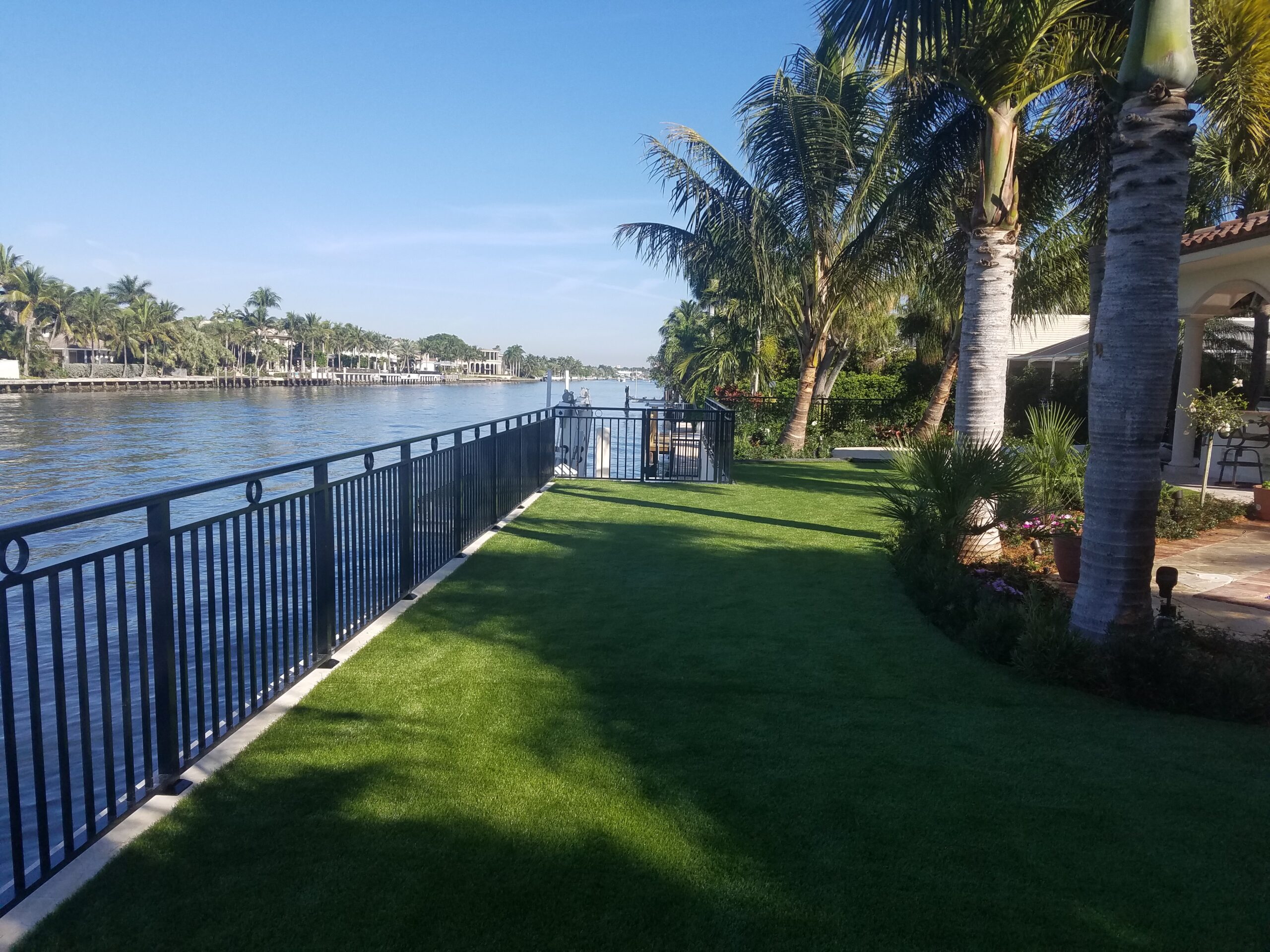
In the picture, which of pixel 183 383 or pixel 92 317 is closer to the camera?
pixel 92 317

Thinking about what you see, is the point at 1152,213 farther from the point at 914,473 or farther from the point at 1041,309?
the point at 1041,309

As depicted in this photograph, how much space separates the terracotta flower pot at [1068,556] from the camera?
724cm

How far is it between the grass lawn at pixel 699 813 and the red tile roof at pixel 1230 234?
8.96 m

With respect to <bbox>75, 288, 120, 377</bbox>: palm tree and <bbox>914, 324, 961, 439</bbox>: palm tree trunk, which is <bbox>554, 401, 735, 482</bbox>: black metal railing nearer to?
<bbox>914, 324, 961, 439</bbox>: palm tree trunk

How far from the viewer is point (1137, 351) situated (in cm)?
505

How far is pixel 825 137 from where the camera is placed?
52.9 feet

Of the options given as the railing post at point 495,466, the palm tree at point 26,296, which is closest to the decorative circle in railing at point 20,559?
the railing post at point 495,466

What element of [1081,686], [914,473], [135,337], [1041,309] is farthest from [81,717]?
[135,337]

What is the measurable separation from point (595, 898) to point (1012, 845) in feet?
5.09

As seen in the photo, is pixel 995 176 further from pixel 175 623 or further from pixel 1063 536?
pixel 175 623

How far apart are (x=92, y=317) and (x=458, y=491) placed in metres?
108

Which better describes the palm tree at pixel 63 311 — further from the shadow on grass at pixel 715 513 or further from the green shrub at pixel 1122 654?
the green shrub at pixel 1122 654

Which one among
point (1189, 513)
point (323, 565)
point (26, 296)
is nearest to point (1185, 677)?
point (323, 565)

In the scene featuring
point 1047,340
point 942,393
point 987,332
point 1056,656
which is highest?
point 1047,340
